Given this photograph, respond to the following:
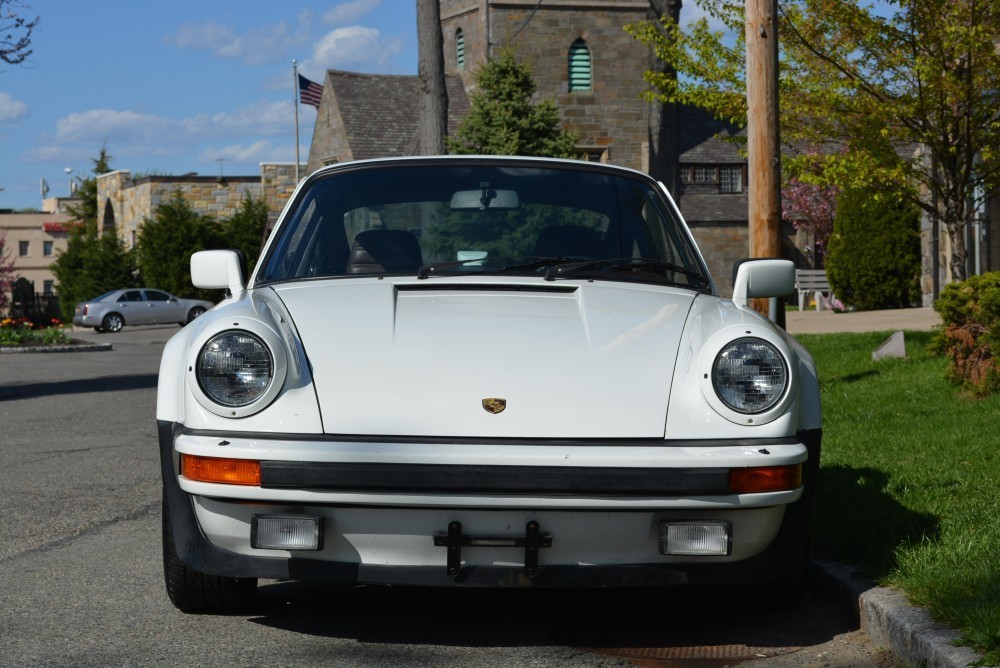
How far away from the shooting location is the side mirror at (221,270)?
4980 mm

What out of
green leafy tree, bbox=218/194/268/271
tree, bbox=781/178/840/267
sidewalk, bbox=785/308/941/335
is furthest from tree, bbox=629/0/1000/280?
green leafy tree, bbox=218/194/268/271

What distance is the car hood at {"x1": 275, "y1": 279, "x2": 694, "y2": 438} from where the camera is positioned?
151 inches

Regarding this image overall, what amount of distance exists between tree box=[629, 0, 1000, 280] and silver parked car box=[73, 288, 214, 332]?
29767 mm

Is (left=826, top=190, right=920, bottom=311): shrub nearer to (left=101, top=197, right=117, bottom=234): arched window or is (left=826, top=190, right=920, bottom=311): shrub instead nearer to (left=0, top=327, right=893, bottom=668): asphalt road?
(left=0, top=327, right=893, bottom=668): asphalt road

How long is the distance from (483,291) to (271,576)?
127 centimetres

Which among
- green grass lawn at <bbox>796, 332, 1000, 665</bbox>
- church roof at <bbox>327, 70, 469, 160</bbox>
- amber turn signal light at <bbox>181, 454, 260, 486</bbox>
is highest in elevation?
church roof at <bbox>327, 70, 469, 160</bbox>

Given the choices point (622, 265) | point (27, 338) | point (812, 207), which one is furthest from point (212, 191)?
point (622, 265)

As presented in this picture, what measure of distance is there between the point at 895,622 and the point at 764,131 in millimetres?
6382

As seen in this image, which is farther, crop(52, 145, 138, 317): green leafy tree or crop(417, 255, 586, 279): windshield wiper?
crop(52, 145, 138, 317): green leafy tree

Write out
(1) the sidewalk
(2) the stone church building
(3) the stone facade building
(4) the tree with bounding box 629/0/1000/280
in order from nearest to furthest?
(4) the tree with bounding box 629/0/1000/280 → (1) the sidewalk → (2) the stone church building → (3) the stone facade building

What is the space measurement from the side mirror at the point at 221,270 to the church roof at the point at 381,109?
37.0 meters

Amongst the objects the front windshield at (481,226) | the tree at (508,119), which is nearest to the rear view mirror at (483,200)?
the front windshield at (481,226)

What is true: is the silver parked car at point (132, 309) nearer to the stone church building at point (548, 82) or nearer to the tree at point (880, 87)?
the stone church building at point (548, 82)

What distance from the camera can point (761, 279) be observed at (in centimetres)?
491
